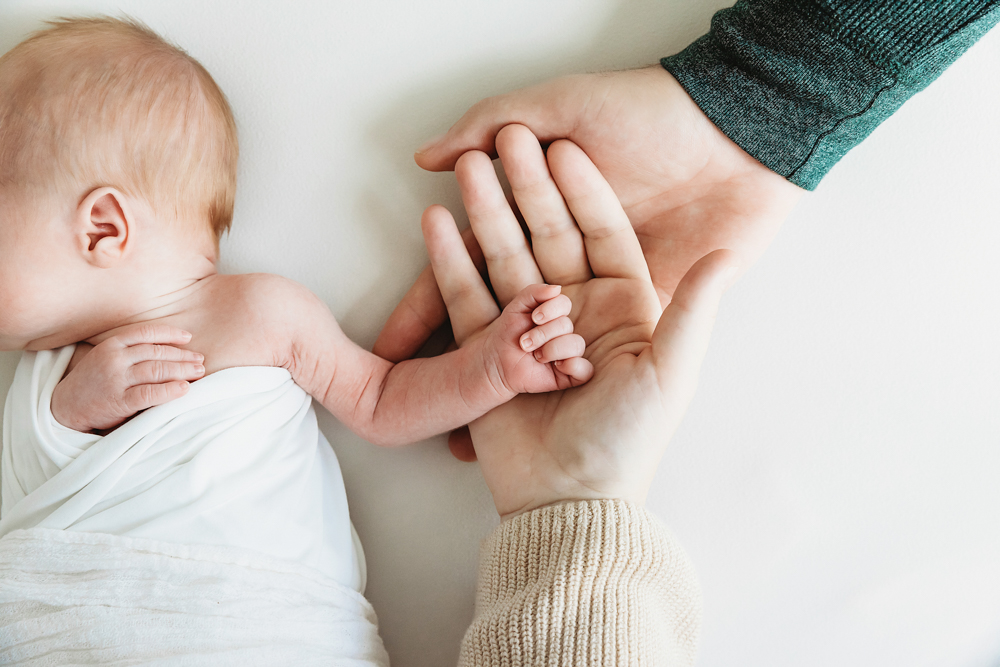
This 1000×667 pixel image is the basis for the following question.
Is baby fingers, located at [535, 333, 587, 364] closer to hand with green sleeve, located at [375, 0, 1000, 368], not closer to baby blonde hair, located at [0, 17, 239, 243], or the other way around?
hand with green sleeve, located at [375, 0, 1000, 368]

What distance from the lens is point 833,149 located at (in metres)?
0.93

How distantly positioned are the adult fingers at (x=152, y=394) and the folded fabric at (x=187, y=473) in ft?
0.04

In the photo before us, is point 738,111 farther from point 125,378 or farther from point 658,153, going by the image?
point 125,378

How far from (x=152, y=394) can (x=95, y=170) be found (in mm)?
351

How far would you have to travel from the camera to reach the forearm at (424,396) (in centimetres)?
90

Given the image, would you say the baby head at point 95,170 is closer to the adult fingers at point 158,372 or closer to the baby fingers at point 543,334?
the adult fingers at point 158,372

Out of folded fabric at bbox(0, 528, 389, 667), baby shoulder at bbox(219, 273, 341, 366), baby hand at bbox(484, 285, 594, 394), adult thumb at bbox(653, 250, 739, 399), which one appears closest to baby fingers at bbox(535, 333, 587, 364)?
baby hand at bbox(484, 285, 594, 394)

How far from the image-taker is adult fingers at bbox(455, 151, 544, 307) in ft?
3.16

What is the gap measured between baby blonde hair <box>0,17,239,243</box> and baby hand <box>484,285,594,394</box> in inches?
22.2

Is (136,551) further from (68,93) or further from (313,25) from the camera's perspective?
(313,25)

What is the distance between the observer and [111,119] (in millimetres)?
897

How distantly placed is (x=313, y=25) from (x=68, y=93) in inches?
15.8

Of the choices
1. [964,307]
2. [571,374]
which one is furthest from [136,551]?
[964,307]

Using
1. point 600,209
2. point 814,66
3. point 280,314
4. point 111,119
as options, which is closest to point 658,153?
point 600,209
